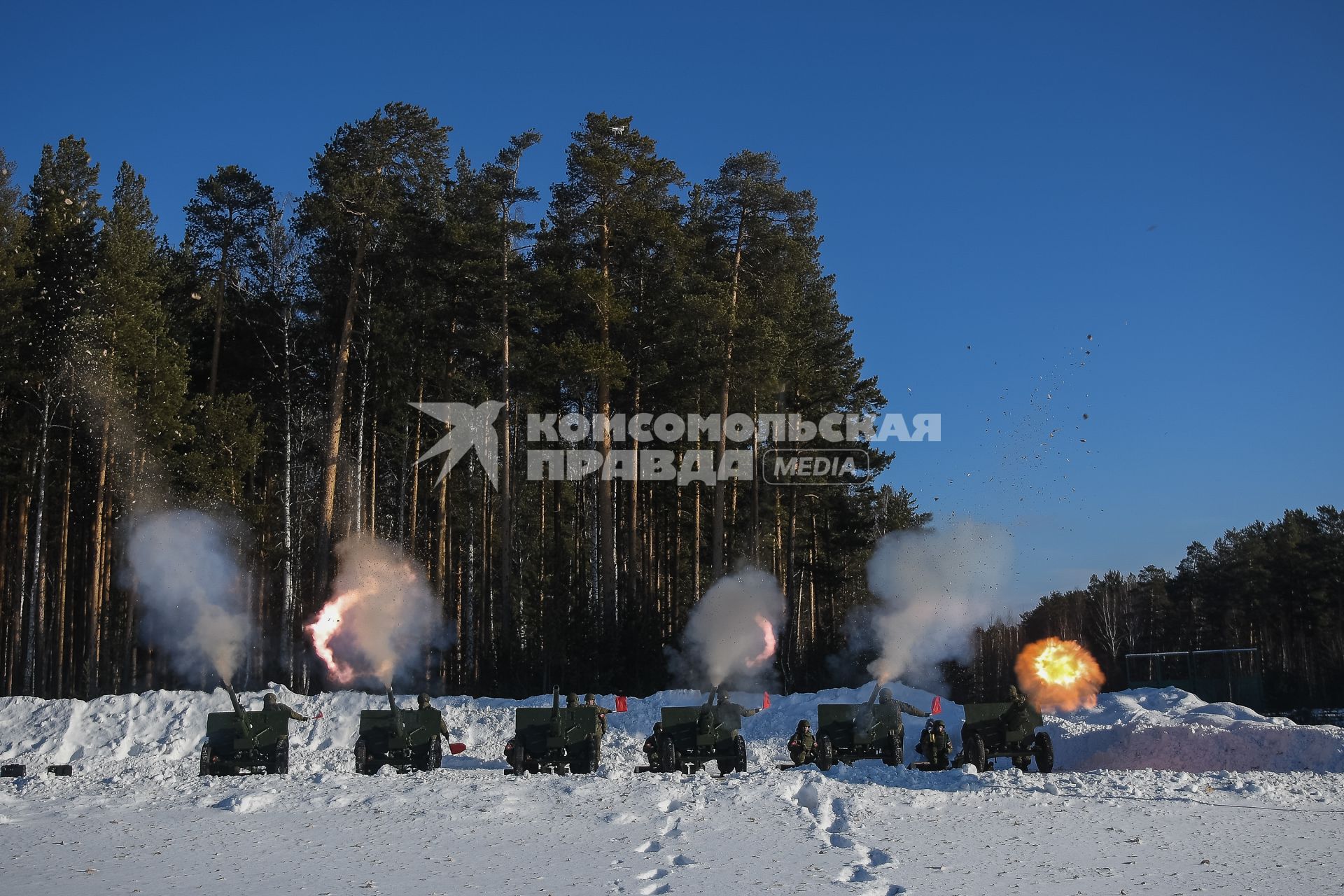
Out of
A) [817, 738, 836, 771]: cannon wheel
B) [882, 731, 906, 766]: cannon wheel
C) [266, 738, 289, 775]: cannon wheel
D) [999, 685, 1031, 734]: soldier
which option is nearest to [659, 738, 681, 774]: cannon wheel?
[817, 738, 836, 771]: cannon wheel

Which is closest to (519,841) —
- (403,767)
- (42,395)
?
A: (403,767)

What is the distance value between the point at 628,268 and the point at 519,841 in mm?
27719

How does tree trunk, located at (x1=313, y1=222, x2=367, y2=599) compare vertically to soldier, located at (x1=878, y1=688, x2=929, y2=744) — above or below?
above

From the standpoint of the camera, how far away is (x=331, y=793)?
16.2 metres

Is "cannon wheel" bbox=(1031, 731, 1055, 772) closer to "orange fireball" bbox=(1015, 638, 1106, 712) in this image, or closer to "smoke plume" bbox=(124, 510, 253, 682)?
"orange fireball" bbox=(1015, 638, 1106, 712)

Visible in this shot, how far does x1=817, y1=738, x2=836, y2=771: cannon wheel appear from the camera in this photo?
21094 mm

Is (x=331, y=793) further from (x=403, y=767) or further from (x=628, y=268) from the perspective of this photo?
(x=628, y=268)

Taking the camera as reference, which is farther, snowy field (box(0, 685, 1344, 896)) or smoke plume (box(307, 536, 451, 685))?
smoke plume (box(307, 536, 451, 685))

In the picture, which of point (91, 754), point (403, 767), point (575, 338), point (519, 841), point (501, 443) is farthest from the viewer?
point (501, 443)

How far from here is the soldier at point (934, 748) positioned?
21016 millimetres

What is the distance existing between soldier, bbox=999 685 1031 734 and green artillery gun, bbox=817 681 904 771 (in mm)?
1998

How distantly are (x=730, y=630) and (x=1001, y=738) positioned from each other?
1265 cm

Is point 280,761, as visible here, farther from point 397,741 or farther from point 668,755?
point 668,755

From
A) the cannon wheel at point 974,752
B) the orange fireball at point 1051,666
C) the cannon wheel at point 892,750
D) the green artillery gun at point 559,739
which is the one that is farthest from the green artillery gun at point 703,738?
the orange fireball at point 1051,666
